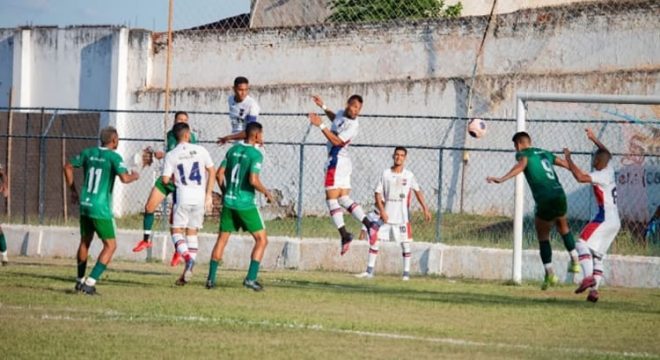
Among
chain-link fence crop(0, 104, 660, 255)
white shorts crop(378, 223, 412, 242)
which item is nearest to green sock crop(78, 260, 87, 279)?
white shorts crop(378, 223, 412, 242)

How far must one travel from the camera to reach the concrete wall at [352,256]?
72.4ft

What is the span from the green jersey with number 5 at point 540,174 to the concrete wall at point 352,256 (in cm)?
366

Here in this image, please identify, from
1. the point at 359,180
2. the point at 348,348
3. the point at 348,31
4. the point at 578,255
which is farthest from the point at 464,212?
the point at 348,348

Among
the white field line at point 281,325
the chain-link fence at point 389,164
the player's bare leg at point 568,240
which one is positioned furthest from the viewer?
the chain-link fence at point 389,164

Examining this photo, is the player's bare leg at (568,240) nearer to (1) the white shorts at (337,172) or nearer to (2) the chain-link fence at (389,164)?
(1) the white shorts at (337,172)

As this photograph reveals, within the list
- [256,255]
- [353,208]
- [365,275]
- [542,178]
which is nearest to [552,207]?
[542,178]

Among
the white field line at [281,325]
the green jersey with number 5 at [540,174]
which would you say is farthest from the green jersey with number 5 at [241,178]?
the green jersey with number 5 at [540,174]

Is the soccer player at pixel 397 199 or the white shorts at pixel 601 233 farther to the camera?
the soccer player at pixel 397 199

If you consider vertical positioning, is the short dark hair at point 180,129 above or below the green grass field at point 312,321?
above

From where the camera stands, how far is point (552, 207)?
19.0 metres

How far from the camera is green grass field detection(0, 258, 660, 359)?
11.7 meters

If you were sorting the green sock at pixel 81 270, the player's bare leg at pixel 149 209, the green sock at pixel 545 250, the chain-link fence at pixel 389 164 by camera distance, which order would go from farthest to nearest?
the chain-link fence at pixel 389 164
the player's bare leg at pixel 149 209
the green sock at pixel 545 250
the green sock at pixel 81 270

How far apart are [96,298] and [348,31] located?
2072cm

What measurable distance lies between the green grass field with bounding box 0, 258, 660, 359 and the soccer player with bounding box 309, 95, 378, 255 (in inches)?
55.0
